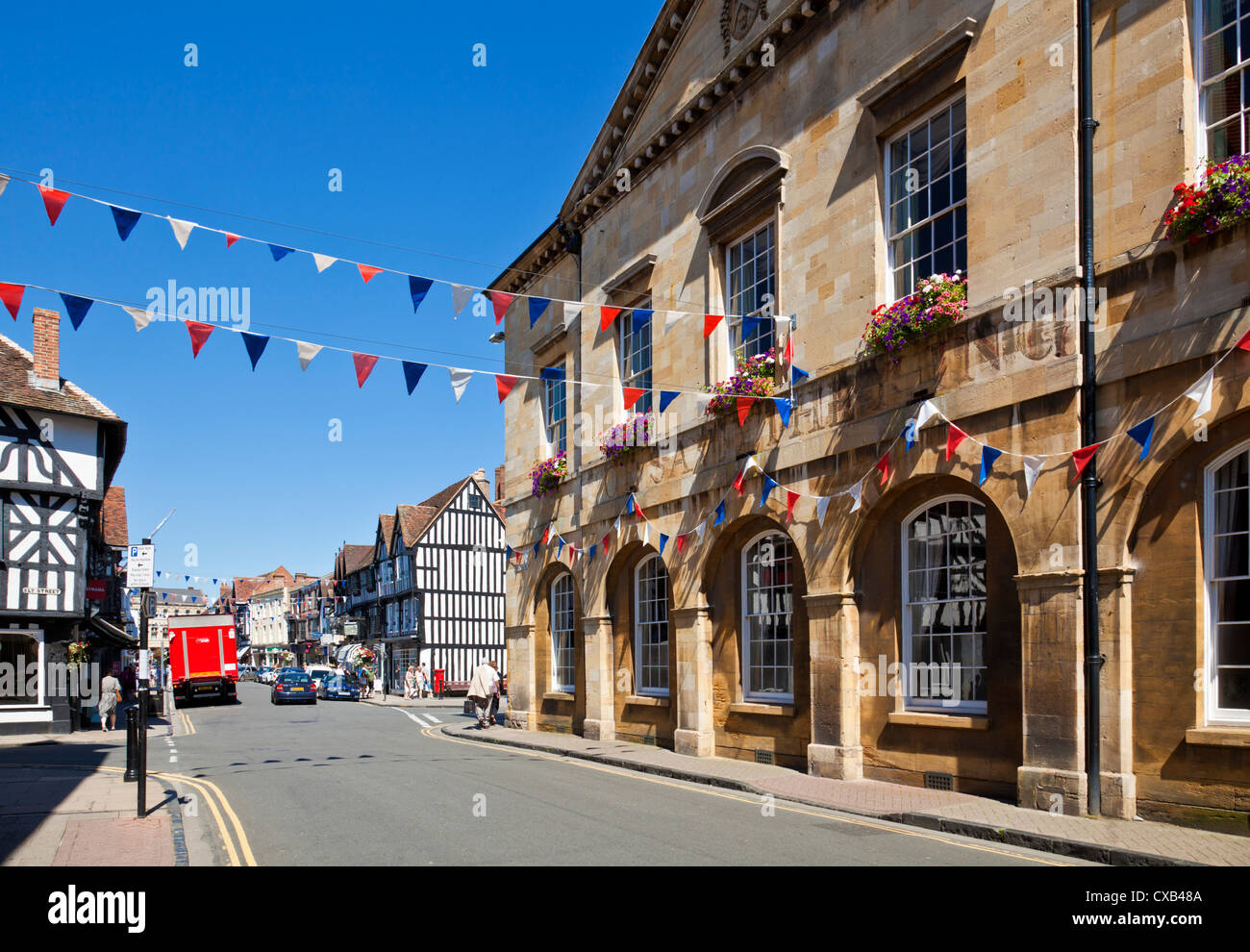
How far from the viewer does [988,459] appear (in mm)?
11008

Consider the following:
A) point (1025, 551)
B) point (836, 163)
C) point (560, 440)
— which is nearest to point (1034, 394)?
point (1025, 551)

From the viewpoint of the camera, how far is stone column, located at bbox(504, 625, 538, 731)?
2331 cm

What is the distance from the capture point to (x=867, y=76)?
43.5 ft

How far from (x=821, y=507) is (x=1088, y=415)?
411 cm

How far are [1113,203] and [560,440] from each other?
1425 cm

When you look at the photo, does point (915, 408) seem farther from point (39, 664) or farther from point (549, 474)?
point (39, 664)

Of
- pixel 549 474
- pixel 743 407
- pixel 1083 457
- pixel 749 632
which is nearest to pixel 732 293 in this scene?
pixel 743 407

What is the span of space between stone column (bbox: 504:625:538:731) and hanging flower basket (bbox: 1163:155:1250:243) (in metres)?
17.2

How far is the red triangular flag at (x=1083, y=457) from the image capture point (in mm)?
9866

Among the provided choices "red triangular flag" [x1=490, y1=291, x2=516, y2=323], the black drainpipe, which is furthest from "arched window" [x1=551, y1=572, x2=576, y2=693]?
the black drainpipe

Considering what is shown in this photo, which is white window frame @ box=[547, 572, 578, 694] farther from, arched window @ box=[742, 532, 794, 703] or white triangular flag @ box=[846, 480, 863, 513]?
A: white triangular flag @ box=[846, 480, 863, 513]

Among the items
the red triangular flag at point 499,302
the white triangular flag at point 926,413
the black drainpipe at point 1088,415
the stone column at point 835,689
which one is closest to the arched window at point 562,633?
the stone column at point 835,689

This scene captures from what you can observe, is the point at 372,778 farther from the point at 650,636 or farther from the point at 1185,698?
the point at 1185,698

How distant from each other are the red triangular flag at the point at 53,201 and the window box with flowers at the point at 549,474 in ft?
41.0
